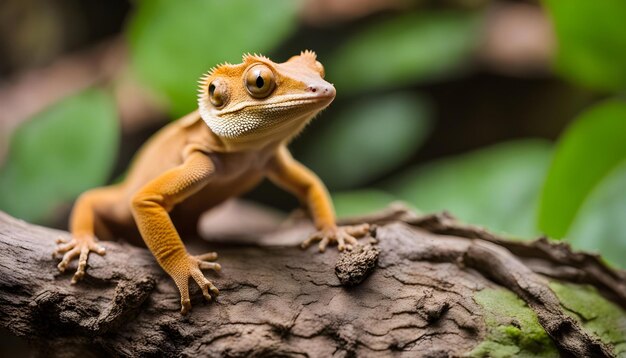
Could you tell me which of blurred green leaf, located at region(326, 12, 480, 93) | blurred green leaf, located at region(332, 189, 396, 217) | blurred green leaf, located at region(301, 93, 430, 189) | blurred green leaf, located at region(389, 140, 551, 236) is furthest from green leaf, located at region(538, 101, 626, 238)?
blurred green leaf, located at region(301, 93, 430, 189)

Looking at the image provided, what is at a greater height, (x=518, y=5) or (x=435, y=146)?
(x=518, y=5)

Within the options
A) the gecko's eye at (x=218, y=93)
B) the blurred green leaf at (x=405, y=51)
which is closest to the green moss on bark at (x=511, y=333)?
the gecko's eye at (x=218, y=93)

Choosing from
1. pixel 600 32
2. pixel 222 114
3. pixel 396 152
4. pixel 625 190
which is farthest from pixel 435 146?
pixel 222 114

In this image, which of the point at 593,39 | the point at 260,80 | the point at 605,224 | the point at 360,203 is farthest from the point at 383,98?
the point at 260,80

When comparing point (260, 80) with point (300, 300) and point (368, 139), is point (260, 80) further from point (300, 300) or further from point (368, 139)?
point (368, 139)

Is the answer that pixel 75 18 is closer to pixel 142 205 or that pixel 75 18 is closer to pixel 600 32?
pixel 142 205

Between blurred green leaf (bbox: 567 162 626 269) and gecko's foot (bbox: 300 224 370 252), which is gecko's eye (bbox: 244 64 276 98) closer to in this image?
gecko's foot (bbox: 300 224 370 252)
